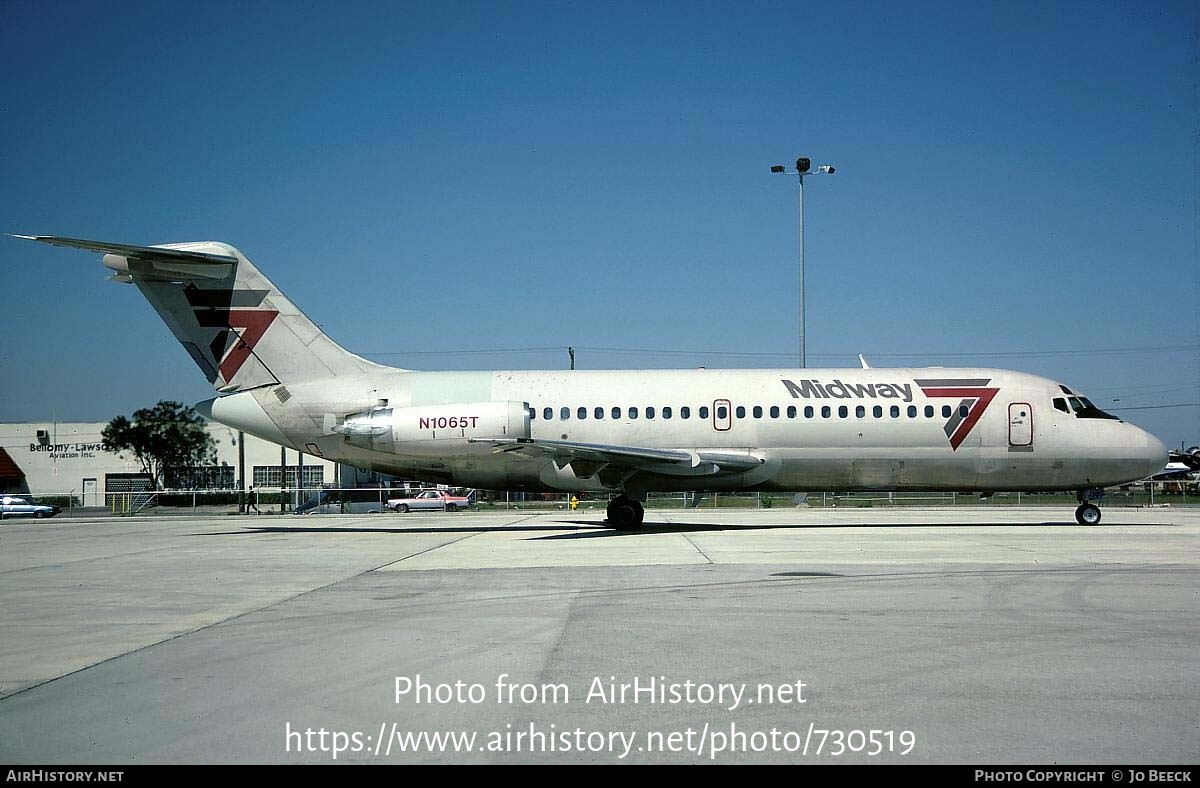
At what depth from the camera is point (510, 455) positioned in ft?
78.9

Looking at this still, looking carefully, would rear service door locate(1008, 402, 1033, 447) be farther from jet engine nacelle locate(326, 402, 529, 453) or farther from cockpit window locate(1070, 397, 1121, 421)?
jet engine nacelle locate(326, 402, 529, 453)

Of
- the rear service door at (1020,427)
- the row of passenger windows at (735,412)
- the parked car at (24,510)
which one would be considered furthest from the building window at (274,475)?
the rear service door at (1020,427)

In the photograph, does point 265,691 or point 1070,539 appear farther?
point 1070,539

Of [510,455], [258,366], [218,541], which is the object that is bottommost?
[218,541]

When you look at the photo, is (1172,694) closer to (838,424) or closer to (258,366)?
(838,424)

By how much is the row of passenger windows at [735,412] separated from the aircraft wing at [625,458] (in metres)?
0.97

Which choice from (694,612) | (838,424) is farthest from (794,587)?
(838,424)

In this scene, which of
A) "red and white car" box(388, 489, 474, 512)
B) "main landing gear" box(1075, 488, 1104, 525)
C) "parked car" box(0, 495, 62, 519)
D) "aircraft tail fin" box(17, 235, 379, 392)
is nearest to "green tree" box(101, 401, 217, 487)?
"parked car" box(0, 495, 62, 519)

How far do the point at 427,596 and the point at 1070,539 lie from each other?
13396 mm

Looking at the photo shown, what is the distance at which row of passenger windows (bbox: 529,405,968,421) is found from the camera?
23.8 m

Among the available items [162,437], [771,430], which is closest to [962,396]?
[771,430]

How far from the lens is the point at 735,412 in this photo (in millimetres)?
24078

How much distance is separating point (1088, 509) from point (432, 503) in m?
33.8

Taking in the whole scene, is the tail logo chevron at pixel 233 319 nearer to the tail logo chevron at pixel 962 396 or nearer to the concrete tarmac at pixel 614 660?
the concrete tarmac at pixel 614 660
